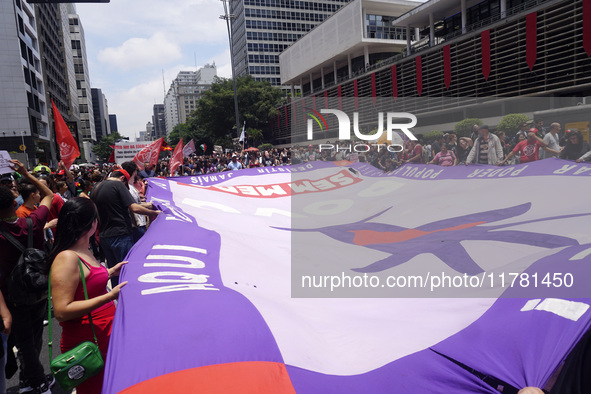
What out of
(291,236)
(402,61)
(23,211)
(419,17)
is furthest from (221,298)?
(419,17)

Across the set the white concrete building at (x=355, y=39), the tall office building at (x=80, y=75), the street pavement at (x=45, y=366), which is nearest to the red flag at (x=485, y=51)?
the white concrete building at (x=355, y=39)

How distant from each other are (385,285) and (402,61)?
3191 cm

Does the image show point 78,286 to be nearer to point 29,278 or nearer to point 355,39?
point 29,278

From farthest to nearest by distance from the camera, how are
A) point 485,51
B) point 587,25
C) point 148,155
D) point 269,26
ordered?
1. point 269,26
2. point 485,51
3. point 587,25
4. point 148,155

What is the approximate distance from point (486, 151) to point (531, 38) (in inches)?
653

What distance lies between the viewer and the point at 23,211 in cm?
458

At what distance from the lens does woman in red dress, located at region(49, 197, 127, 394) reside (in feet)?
7.77

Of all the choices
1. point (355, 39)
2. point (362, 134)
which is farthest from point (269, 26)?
point (362, 134)

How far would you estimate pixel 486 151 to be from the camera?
29.2 ft

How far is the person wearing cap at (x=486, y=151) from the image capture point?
8.25m

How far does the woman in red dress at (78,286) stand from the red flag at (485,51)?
2640 centimetres

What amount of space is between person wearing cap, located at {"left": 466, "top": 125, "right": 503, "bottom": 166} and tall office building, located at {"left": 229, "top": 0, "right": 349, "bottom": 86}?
8171 centimetres

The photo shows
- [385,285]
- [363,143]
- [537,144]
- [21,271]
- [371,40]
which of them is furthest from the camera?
[371,40]

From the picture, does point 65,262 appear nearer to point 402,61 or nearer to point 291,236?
point 291,236
